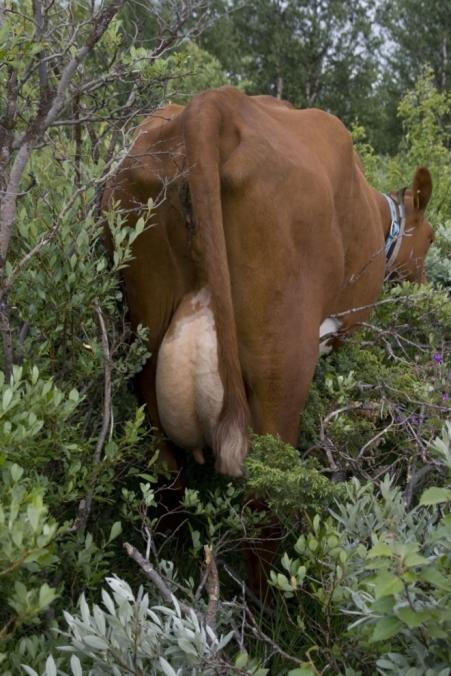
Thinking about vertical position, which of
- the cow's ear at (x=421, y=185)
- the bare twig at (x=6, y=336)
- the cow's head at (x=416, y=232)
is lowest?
the cow's head at (x=416, y=232)

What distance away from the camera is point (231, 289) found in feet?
9.94

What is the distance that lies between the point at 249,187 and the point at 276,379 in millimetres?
696

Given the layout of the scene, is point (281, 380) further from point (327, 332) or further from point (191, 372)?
point (327, 332)

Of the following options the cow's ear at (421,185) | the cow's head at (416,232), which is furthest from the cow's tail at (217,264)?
the cow's ear at (421,185)

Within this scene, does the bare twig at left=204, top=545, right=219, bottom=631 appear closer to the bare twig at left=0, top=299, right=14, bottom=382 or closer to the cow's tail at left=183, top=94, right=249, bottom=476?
the cow's tail at left=183, top=94, right=249, bottom=476

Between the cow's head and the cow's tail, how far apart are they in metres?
2.45

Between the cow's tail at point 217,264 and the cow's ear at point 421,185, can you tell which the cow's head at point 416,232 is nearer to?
the cow's ear at point 421,185

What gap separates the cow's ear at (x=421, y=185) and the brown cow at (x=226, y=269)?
215cm

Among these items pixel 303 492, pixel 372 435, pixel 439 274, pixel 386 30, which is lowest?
pixel 386 30

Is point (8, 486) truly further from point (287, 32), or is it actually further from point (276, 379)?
point (287, 32)

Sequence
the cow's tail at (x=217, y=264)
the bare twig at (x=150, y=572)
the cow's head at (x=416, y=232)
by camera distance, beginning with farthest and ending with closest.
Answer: the cow's head at (x=416, y=232), the cow's tail at (x=217, y=264), the bare twig at (x=150, y=572)

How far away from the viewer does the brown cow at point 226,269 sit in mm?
2947

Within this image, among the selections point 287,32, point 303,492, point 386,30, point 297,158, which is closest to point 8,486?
point 303,492

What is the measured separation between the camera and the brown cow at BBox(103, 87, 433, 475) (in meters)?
2.95
